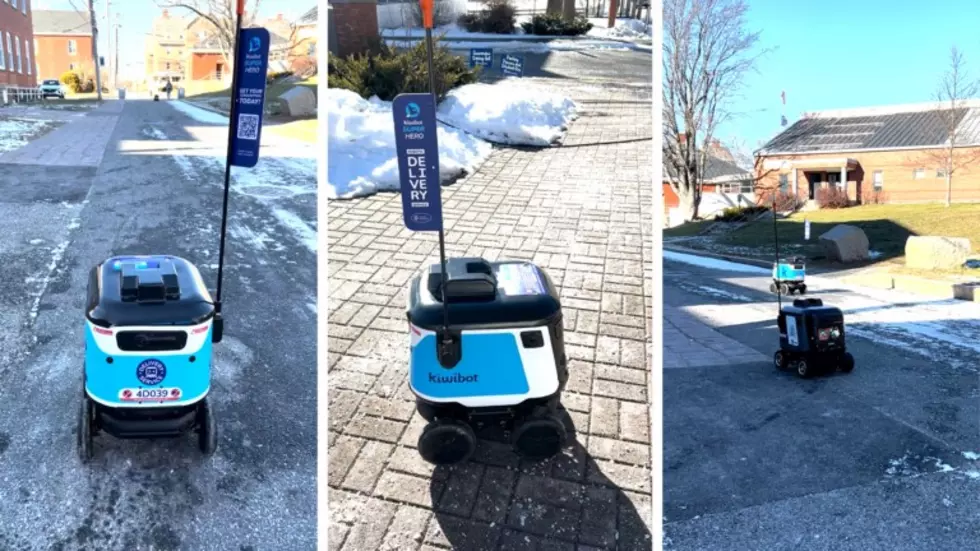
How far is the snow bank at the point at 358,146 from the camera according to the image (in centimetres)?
222

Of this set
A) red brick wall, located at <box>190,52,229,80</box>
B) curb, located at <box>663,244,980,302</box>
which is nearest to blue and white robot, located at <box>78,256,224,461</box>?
curb, located at <box>663,244,980,302</box>

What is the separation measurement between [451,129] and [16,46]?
75.5 ft

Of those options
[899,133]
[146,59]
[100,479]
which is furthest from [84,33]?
[100,479]

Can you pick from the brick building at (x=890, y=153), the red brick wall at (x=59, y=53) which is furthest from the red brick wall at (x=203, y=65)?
the brick building at (x=890, y=153)

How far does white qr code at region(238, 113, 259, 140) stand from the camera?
8.46ft

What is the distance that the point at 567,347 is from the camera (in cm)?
246

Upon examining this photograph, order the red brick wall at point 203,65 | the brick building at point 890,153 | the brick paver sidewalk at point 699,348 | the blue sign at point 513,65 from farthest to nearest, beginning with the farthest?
the red brick wall at point 203,65
the brick building at point 890,153
the brick paver sidewalk at point 699,348
the blue sign at point 513,65

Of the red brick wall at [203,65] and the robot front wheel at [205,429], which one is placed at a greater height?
the red brick wall at [203,65]

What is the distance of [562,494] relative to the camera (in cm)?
204

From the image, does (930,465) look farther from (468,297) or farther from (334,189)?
(334,189)

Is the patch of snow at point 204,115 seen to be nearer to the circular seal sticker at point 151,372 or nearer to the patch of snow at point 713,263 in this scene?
the patch of snow at point 713,263

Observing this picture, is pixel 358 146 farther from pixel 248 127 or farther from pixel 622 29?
pixel 622 29

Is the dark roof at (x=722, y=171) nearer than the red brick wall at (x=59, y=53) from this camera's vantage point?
Yes

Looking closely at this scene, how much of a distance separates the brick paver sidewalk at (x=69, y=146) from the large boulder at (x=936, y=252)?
8061 mm
